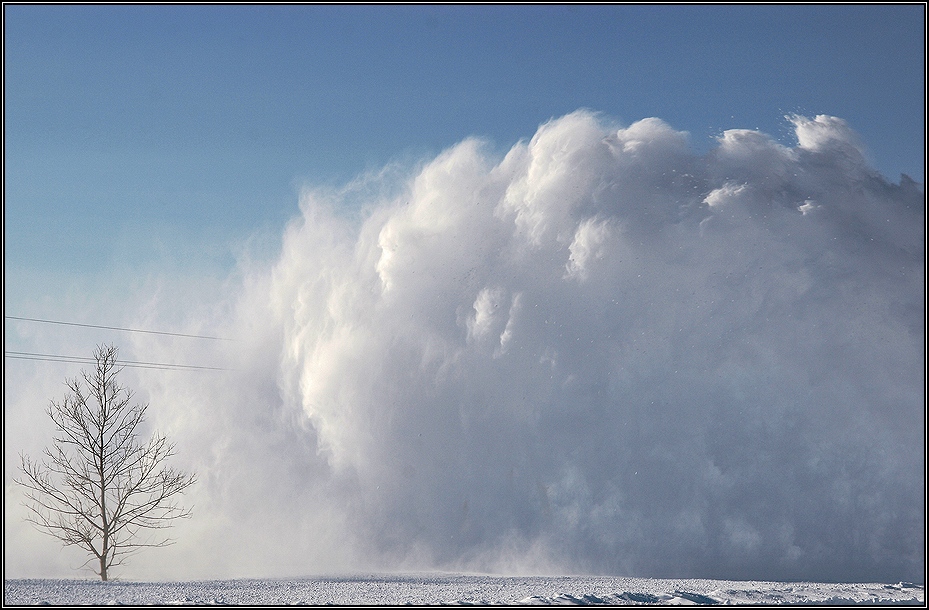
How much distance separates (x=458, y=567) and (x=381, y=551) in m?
3.50

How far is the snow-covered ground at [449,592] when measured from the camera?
15539 mm

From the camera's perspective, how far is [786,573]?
29.6 meters

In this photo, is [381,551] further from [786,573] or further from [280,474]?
[786,573]

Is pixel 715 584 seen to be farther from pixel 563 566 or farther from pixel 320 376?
pixel 320 376

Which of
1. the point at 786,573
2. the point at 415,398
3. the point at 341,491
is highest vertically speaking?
the point at 415,398

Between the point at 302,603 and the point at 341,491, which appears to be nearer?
the point at 302,603

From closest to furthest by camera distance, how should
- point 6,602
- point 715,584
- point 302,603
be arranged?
1. point 6,602
2. point 302,603
3. point 715,584

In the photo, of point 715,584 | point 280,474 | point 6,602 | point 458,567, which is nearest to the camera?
point 6,602

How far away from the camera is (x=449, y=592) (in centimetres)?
1834

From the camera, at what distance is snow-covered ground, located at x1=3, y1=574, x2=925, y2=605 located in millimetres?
15539

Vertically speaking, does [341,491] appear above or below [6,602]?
above

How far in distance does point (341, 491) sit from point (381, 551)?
329 cm

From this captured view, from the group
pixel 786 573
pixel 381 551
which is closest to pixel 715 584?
pixel 786 573

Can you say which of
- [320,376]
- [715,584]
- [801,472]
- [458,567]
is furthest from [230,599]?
[801,472]
